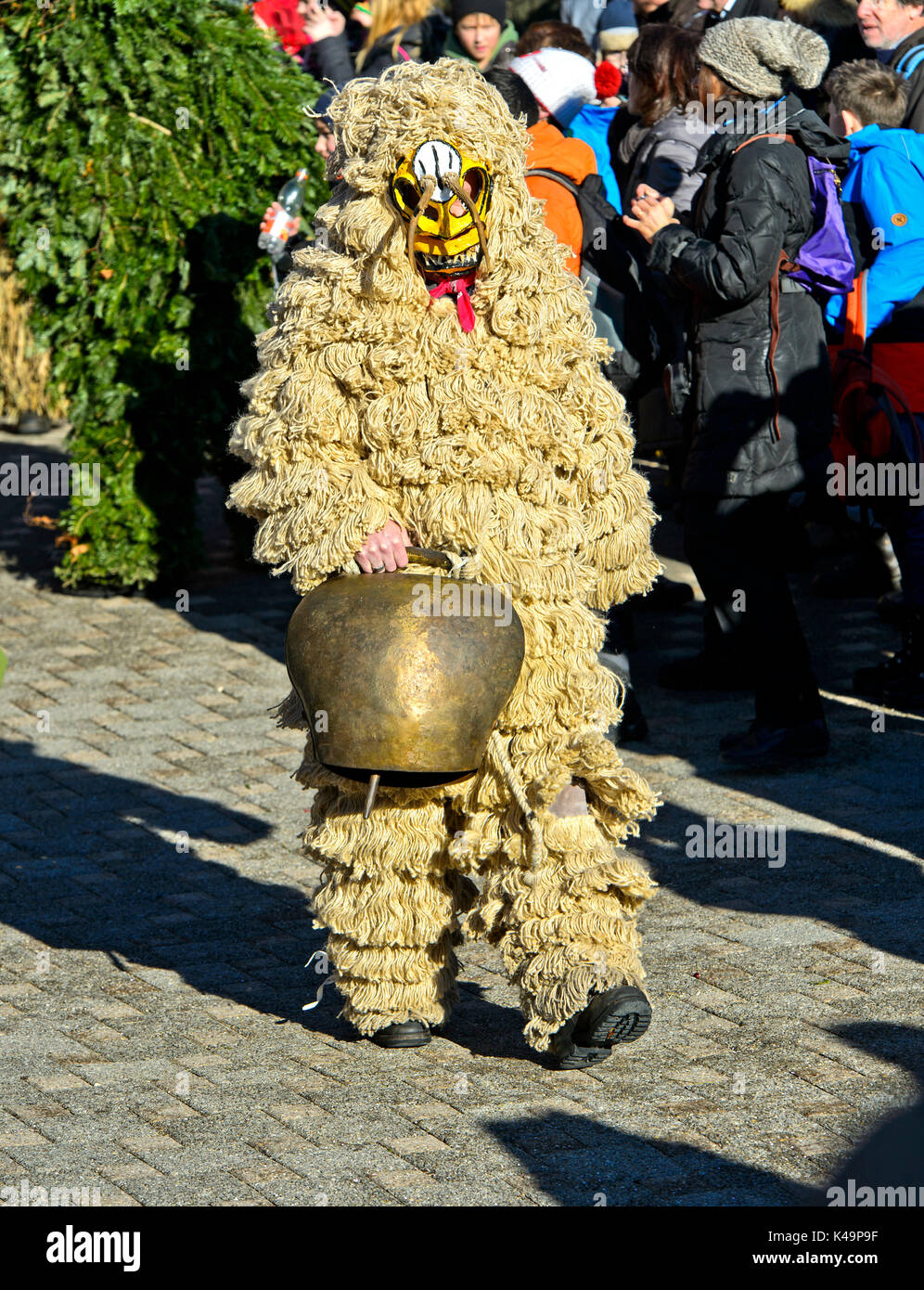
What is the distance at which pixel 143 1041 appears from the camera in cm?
434

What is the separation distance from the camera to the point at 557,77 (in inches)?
333

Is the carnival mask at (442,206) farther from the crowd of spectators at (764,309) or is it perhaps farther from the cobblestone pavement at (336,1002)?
the cobblestone pavement at (336,1002)

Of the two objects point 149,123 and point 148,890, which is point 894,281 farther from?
point 148,890

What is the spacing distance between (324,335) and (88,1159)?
1.89 metres

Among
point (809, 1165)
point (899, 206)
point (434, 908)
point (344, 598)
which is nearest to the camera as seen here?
point (809, 1165)

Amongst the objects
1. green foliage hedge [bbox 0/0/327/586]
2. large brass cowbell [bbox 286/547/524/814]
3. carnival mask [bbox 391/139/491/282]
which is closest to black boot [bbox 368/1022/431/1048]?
large brass cowbell [bbox 286/547/524/814]

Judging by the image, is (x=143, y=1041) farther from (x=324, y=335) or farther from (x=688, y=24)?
(x=688, y=24)

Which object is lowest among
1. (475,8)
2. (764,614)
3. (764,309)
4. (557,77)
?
(764,614)

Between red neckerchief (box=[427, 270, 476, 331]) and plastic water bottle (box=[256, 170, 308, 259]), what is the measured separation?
3750 mm

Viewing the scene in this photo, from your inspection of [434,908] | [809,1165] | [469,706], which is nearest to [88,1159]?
[434,908]

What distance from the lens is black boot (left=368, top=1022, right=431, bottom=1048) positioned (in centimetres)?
426

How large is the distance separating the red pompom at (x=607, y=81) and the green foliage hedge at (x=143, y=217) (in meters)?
1.83

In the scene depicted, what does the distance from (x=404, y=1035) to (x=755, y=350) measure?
287 cm

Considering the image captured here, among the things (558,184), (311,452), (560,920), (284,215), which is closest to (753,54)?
(558,184)
